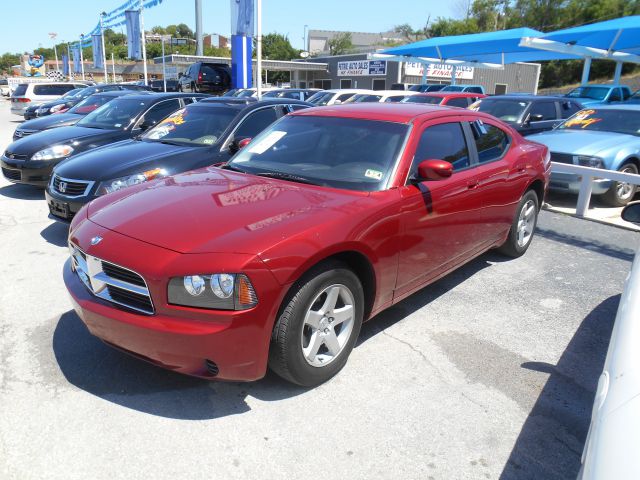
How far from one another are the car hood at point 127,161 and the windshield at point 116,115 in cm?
219

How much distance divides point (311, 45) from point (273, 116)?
9789 centimetres

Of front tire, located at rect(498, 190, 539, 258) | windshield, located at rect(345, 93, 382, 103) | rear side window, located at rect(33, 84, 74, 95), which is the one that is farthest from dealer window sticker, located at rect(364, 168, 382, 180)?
rear side window, located at rect(33, 84, 74, 95)

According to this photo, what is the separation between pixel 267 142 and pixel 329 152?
70 centimetres

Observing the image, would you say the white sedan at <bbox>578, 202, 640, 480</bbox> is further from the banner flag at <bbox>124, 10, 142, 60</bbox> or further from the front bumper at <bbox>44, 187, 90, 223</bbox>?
the banner flag at <bbox>124, 10, 142, 60</bbox>

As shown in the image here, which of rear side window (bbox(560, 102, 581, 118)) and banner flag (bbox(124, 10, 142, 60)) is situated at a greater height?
banner flag (bbox(124, 10, 142, 60))

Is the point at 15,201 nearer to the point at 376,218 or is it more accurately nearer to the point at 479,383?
the point at 376,218

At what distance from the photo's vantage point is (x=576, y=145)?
798 centimetres

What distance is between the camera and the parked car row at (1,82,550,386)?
2594 millimetres

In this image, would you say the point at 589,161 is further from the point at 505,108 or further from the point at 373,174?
the point at 373,174

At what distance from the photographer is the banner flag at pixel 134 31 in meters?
27.6

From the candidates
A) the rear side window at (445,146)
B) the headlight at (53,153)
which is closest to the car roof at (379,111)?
the rear side window at (445,146)

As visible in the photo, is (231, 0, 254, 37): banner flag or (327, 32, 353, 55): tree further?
(327, 32, 353, 55): tree

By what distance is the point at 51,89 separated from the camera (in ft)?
74.5

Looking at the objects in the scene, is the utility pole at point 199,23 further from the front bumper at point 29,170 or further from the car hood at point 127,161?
the car hood at point 127,161
